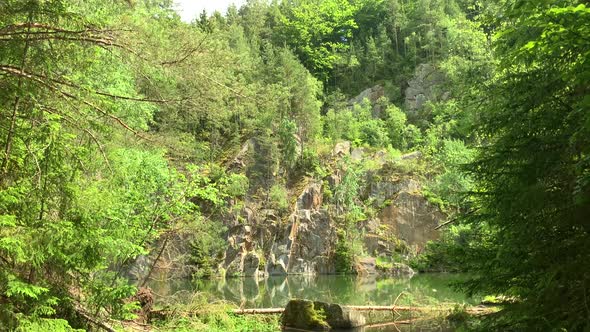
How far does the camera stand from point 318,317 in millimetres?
11281

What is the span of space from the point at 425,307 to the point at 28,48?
39.1 feet

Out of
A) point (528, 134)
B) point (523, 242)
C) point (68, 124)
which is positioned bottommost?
point (523, 242)

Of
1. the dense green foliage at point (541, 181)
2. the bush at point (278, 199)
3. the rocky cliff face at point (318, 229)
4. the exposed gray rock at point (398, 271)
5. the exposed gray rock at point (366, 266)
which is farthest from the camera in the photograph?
the bush at point (278, 199)

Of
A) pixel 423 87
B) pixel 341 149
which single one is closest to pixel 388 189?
pixel 341 149

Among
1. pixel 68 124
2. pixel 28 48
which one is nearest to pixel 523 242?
pixel 68 124

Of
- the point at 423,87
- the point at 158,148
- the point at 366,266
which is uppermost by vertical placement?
the point at 423,87

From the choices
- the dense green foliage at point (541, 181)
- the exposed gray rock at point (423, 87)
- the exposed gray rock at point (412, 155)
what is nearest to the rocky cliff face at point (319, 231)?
the exposed gray rock at point (412, 155)

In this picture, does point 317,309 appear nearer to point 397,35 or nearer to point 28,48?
point 28,48

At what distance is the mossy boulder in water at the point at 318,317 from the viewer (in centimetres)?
1121

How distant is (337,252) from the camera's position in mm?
33000

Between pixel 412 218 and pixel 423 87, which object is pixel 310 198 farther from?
pixel 423 87

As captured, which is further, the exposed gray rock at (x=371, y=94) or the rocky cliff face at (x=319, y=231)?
the exposed gray rock at (x=371, y=94)

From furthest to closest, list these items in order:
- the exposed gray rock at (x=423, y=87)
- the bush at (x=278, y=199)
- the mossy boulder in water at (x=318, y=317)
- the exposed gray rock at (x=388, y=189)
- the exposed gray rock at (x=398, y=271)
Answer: the exposed gray rock at (x=423, y=87)
the exposed gray rock at (x=388, y=189)
the bush at (x=278, y=199)
the exposed gray rock at (x=398, y=271)
the mossy boulder in water at (x=318, y=317)

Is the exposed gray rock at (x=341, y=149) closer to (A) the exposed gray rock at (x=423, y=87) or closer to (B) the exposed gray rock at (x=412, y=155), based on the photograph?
(B) the exposed gray rock at (x=412, y=155)
